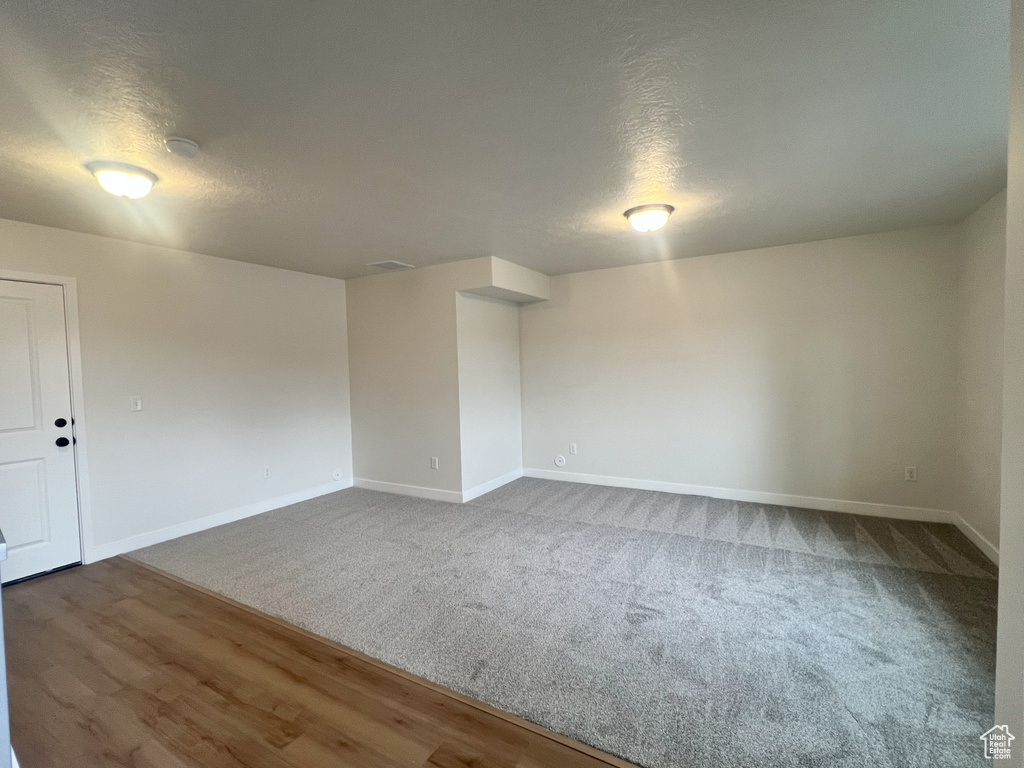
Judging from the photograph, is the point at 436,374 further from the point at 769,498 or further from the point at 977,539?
the point at 977,539

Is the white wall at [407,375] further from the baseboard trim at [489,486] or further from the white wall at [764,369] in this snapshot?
the white wall at [764,369]

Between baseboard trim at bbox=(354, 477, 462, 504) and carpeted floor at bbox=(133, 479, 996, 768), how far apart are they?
43 cm

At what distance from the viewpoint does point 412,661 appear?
221 centimetres

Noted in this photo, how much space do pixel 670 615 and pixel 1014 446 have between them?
6.43ft

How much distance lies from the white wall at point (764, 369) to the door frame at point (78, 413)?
13.9 ft

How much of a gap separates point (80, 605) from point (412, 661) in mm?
2296

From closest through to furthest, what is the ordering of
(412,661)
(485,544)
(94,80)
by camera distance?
(94,80)
(412,661)
(485,544)

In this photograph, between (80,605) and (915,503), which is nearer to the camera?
(80,605)

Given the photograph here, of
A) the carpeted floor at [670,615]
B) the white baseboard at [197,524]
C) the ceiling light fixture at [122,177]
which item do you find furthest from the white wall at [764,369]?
the ceiling light fixture at [122,177]

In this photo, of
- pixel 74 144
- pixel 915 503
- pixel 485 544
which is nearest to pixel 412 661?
pixel 485 544

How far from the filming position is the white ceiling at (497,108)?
55.9 inches

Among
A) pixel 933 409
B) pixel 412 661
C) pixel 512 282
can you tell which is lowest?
pixel 412 661

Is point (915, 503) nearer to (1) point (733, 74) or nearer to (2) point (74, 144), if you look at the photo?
(1) point (733, 74)

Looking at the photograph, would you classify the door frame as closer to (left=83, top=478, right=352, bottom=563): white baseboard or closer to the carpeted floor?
(left=83, top=478, right=352, bottom=563): white baseboard
